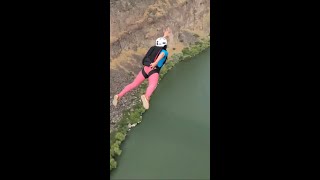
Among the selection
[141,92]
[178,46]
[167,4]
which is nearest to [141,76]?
[141,92]

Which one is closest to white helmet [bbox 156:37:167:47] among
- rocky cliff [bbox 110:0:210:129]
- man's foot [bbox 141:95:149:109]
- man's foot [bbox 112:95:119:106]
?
rocky cliff [bbox 110:0:210:129]

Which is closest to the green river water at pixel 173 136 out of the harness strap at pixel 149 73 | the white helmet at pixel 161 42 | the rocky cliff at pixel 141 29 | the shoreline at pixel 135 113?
the shoreline at pixel 135 113

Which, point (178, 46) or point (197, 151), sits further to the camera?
point (178, 46)

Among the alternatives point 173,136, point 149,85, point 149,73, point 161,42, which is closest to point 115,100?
point 149,85

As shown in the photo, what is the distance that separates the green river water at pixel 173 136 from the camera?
8.43m

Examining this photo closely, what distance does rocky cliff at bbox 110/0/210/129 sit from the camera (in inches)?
358

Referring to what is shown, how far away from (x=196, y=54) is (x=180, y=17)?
89 cm

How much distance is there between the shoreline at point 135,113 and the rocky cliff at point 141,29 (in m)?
0.12

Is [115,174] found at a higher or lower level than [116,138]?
lower

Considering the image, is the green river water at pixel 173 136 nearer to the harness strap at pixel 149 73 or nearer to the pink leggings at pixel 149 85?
the pink leggings at pixel 149 85

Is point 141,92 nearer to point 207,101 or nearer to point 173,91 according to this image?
point 173,91

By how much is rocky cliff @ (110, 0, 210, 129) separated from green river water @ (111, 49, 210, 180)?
59 cm

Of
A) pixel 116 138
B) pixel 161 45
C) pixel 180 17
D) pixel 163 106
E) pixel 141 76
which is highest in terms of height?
pixel 180 17

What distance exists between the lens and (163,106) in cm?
898
